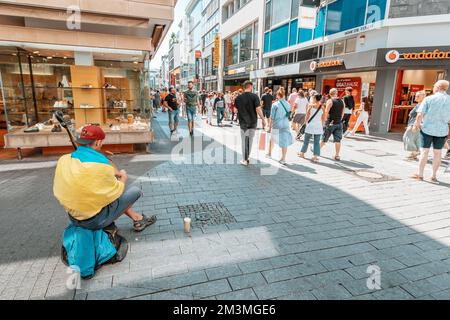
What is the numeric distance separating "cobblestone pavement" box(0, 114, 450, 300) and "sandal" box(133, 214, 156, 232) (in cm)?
9

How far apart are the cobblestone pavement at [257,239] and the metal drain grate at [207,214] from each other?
78 millimetres

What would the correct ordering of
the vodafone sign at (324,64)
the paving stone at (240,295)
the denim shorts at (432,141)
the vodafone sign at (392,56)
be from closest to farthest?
1. the paving stone at (240,295)
2. the denim shorts at (432,141)
3. the vodafone sign at (392,56)
4. the vodafone sign at (324,64)

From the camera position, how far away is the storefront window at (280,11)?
61.4 ft

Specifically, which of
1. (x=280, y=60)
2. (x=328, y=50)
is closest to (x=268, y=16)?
(x=280, y=60)

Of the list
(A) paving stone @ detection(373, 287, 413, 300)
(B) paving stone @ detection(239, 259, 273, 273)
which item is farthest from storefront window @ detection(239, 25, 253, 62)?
(A) paving stone @ detection(373, 287, 413, 300)

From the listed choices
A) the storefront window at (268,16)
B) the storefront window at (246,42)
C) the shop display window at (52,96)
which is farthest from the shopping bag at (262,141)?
the storefront window at (246,42)

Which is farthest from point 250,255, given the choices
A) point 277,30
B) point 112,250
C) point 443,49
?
point 277,30

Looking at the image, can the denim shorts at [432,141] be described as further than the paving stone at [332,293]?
Yes

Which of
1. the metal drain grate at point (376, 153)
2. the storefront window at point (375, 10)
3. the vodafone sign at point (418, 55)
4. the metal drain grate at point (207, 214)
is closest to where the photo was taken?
the metal drain grate at point (207, 214)

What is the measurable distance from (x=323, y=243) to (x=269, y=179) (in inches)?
104

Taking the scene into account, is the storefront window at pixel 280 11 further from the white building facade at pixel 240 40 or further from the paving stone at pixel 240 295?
the paving stone at pixel 240 295

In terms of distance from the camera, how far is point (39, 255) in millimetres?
3148

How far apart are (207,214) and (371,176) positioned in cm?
420
